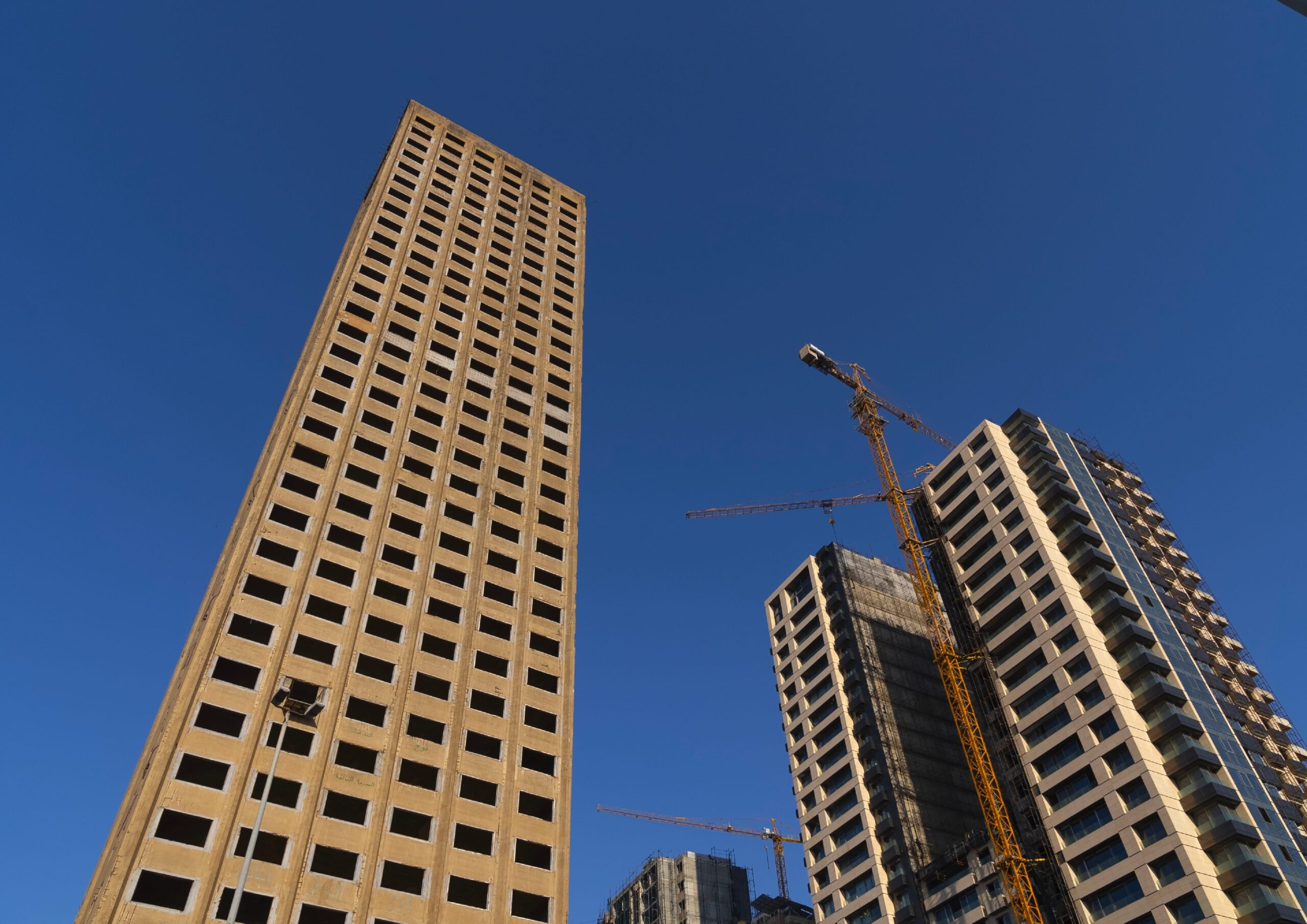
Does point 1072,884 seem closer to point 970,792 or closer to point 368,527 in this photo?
point 970,792

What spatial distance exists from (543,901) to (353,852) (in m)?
10.1

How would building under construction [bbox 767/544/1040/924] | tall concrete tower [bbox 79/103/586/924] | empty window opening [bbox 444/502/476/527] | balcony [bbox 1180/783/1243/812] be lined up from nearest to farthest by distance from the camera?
tall concrete tower [bbox 79/103/586/924] < empty window opening [bbox 444/502/476/527] < balcony [bbox 1180/783/1243/812] < building under construction [bbox 767/544/1040/924]

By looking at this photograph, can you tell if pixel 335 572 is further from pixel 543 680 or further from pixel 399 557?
pixel 543 680

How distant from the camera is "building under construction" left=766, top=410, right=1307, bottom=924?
6588cm

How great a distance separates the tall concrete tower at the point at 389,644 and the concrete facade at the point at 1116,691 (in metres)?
39.8

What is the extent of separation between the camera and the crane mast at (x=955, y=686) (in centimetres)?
7325

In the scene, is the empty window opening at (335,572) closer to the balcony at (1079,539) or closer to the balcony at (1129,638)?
the balcony at (1129,638)

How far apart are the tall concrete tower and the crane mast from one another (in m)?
Answer: 39.1

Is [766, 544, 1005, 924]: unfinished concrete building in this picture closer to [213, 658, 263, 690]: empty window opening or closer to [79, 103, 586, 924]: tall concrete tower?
[79, 103, 586, 924]: tall concrete tower

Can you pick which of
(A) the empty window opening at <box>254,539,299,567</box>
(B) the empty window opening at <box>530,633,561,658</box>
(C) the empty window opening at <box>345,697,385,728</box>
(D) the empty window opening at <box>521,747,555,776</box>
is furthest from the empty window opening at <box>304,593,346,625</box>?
(D) the empty window opening at <box>521,747,555,776</box>

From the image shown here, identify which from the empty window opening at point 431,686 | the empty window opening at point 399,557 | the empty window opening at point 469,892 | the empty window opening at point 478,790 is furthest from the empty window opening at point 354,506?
the empty window opening at point 469,892

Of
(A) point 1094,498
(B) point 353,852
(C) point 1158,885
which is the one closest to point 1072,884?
(C) point 1158,885

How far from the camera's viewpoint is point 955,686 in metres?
88.9

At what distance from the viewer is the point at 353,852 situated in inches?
1788
